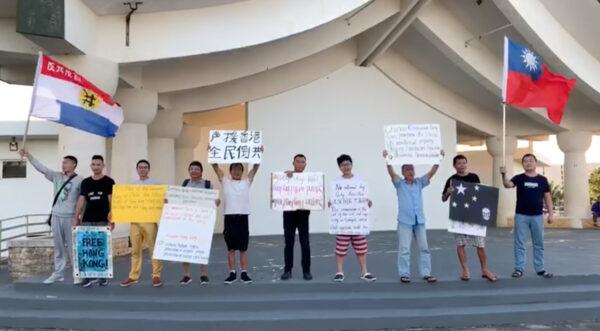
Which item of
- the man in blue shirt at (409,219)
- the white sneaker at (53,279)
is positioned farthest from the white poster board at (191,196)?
the man in blue shirt at (409,219)

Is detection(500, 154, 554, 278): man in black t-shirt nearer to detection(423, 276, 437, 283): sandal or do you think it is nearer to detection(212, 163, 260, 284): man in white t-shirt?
detection(423, 276, 437, 283): sandal

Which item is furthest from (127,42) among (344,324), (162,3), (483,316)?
(483,316)

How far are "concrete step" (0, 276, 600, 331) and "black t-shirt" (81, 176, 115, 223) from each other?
90 cm

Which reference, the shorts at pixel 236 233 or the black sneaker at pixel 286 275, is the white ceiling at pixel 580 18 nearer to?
the black sneaker at pixel 286 275

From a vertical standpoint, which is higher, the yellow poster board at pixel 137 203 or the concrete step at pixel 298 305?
the yellow poster board at pixel 137 203

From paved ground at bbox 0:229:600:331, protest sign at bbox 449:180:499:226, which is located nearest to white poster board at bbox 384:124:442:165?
protest sign at bbox 449:180:499:226

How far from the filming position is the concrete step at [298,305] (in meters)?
5.78

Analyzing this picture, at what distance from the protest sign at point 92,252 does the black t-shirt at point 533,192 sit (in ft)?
17.6

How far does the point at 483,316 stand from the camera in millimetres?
5980

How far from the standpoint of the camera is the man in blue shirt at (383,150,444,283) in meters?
6.43

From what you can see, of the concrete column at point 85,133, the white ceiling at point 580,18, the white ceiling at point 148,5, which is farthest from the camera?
the white ceiling at point 580,18

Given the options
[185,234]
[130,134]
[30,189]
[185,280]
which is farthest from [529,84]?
[30,189]

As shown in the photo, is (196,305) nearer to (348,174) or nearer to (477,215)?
(348,174)

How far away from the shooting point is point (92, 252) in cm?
639
